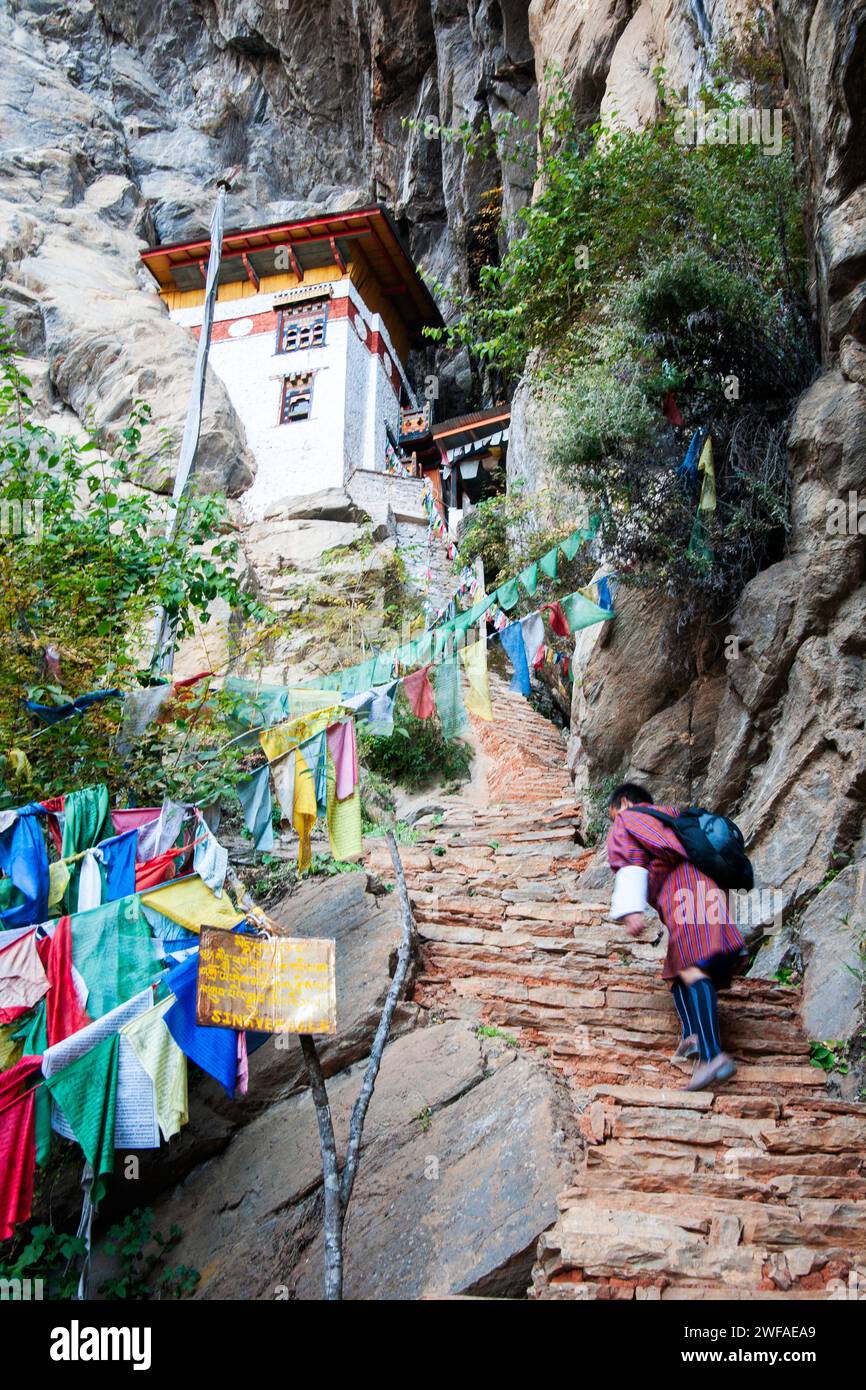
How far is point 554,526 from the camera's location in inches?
625

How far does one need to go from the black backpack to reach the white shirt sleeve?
35cm

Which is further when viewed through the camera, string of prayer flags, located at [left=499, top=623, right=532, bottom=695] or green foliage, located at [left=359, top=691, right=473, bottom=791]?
green foliage, located at [left=359, top=691, right=473, bottom=791]

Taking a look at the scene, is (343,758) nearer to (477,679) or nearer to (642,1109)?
(477,679)

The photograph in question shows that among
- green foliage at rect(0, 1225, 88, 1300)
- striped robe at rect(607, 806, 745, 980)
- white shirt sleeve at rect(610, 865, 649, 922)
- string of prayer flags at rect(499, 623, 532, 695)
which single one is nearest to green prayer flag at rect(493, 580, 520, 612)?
string of prayer flags at rect(499, 623, 532, 695)

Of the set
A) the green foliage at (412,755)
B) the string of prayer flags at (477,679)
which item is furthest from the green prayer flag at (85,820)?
the green foliage at (412,755)

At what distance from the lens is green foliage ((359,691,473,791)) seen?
14.7 meters

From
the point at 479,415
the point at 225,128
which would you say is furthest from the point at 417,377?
the point at 225,128

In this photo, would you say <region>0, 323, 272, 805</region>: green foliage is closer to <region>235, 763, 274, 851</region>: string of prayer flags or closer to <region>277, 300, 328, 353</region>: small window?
<region>235, 763, 274, 851</region>: string of prayer flags

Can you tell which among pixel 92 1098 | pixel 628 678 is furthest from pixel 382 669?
pixel 92 1098

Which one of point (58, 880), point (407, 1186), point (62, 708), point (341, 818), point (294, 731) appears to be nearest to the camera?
point (407, 1186)

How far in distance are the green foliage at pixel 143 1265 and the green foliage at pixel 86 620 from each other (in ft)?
10.1

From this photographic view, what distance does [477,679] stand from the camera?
9.52 meters

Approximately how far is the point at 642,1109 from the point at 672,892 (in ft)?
4.25
